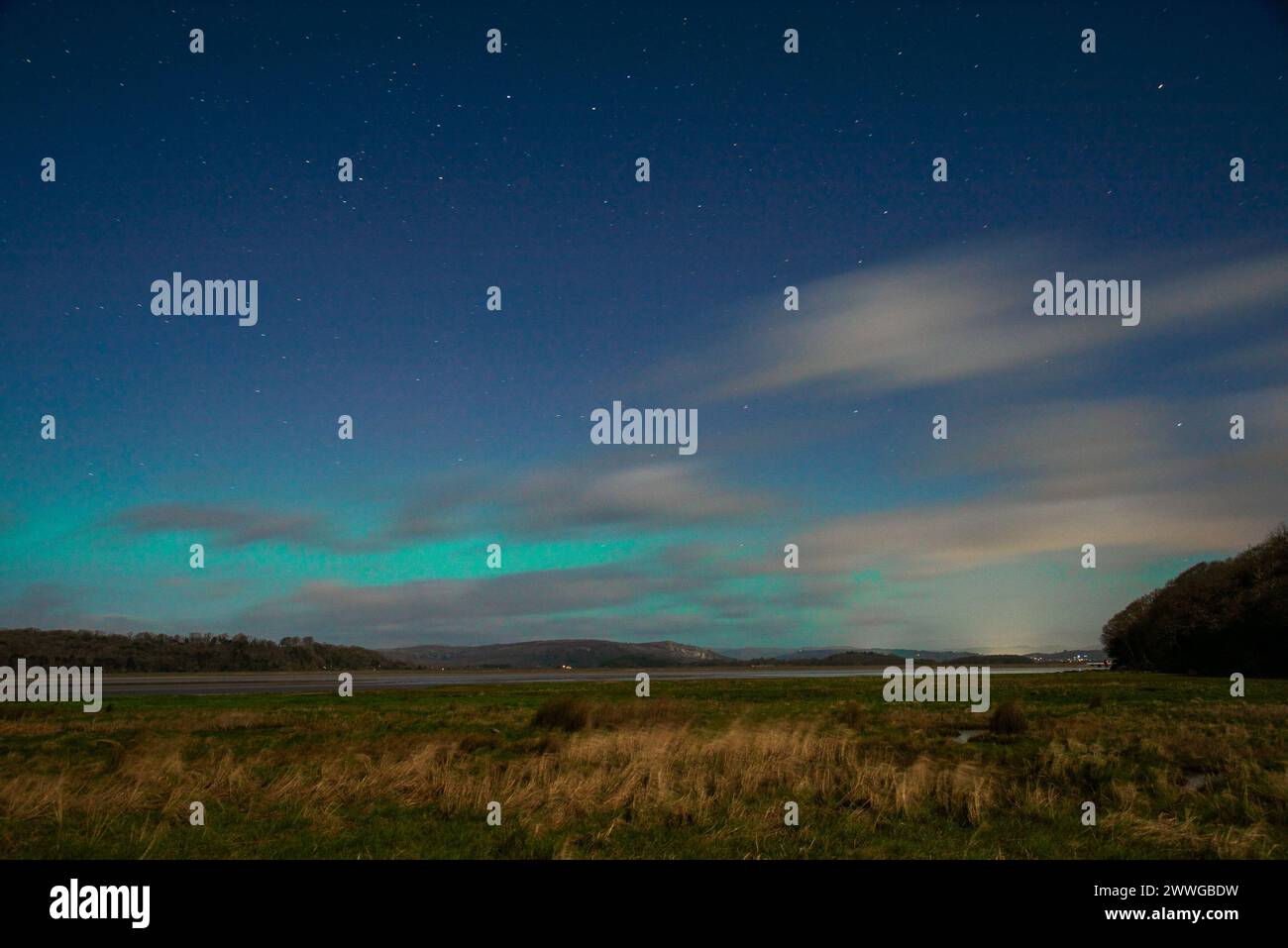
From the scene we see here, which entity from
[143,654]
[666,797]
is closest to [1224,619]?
[666,797]

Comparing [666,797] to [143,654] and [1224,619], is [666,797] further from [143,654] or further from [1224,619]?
[143,654]

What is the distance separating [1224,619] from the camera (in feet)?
291

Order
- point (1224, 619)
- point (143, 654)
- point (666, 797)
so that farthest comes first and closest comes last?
point (143, 654), point (1224, 619), point (666, 797)

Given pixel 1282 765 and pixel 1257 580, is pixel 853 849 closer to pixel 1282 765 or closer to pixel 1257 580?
pixel 1282 765

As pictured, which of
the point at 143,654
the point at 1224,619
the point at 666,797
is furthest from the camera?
the point at 143,654

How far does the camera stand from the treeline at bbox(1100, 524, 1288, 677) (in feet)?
265

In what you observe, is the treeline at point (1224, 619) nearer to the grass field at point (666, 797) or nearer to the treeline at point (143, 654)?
the grass field at point (666, 797)

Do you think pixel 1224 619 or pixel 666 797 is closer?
pixel 666 797

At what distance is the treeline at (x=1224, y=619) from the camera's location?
8088cm

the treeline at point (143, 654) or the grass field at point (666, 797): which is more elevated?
the grass field at point (666, 797)

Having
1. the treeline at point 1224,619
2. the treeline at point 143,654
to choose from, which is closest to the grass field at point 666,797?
the treeline at point 1224,619

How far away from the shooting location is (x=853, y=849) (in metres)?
10.8
